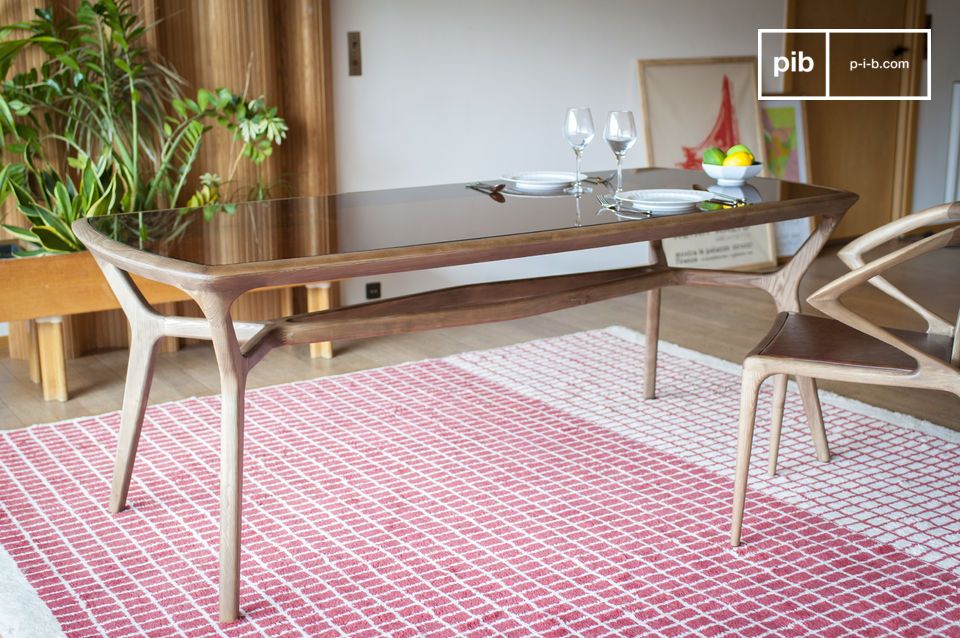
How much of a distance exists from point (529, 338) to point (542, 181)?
4.81ft

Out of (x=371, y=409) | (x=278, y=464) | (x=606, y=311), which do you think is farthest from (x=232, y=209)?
(x=606, y=311)

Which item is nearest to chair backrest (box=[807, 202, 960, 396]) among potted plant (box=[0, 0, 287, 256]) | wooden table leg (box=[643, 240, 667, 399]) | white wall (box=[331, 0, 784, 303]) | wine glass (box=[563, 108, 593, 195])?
wine glass (box=[563, 108, 593, 195])

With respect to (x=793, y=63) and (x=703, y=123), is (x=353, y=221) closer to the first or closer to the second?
(x=703, y=123)

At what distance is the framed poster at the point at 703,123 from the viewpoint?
209 inches

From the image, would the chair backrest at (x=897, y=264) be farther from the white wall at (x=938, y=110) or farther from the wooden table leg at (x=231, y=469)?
the white wall at (x=938, y=110)

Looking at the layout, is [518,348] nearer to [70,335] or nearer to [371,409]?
[371,409]

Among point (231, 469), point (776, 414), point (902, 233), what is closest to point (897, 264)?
point (902, 233)

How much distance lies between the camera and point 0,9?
352cm

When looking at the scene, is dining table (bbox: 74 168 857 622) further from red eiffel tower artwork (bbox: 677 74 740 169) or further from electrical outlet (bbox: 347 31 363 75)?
red eiffel tower artwork (bbox: 677 74 740 169)

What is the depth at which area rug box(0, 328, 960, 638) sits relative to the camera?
204 centimetres

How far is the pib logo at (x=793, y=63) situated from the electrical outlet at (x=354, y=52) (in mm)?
2550

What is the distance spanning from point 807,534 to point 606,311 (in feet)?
7.51

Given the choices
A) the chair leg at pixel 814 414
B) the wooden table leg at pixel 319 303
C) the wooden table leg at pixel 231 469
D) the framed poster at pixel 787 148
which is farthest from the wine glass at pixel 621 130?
the framed poster at pixel 787 148

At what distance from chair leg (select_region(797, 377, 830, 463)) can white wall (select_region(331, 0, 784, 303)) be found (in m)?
2.13
